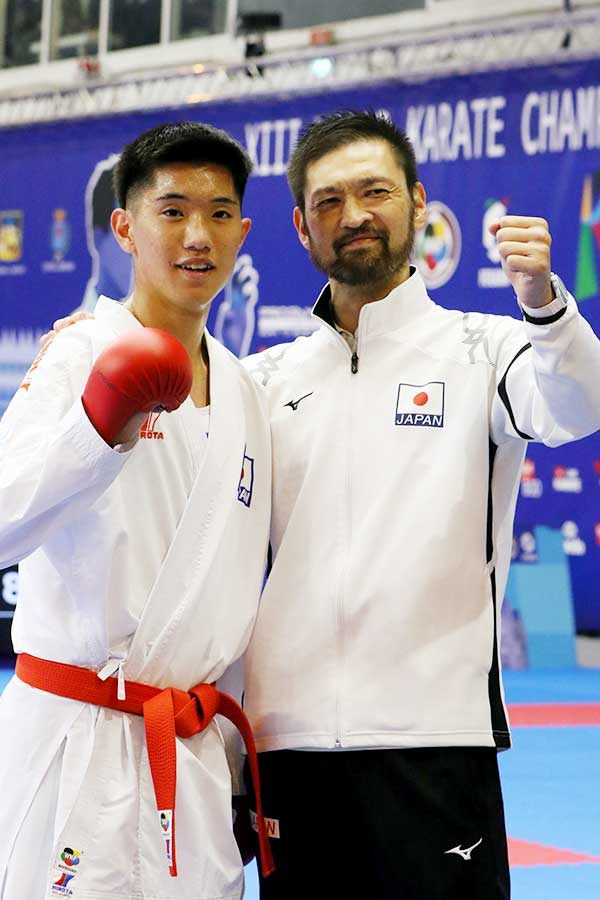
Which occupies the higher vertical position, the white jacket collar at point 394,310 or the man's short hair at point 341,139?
the man's short hair at point 341,139

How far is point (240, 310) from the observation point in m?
10.2

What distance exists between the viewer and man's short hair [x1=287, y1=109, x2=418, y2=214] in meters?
3.20

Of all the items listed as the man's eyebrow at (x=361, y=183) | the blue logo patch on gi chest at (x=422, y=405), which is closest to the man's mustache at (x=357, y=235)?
the man's eyebrow at (x=361, y=183)

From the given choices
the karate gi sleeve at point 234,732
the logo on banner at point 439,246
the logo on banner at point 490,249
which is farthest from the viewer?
the logo on banner at point 439,246

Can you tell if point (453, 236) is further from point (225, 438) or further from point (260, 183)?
point (225, 438)

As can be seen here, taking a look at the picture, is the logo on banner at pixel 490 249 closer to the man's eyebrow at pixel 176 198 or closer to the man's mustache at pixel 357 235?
the man's mustache at pixel 357 235

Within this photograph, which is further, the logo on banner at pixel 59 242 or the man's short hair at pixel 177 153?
the logo on banner at pixel 59 242

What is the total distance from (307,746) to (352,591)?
35 centimetres

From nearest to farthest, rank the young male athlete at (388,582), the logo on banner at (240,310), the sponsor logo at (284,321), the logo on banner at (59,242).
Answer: the young male athlete at (388,582)
the sponsor logo at (284,321)
the logo on banner at (240,310)
the logo on banner at (59,242)

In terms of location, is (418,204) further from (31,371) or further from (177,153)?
(31,371)

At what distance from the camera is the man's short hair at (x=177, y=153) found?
299 cm

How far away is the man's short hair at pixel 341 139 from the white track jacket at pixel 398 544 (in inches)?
13.9

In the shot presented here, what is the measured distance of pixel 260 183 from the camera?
10203 mm

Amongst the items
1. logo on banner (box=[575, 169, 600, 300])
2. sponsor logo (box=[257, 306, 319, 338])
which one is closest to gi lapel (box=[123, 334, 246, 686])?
logo on banner (box=[575, 169, 600, 300])
